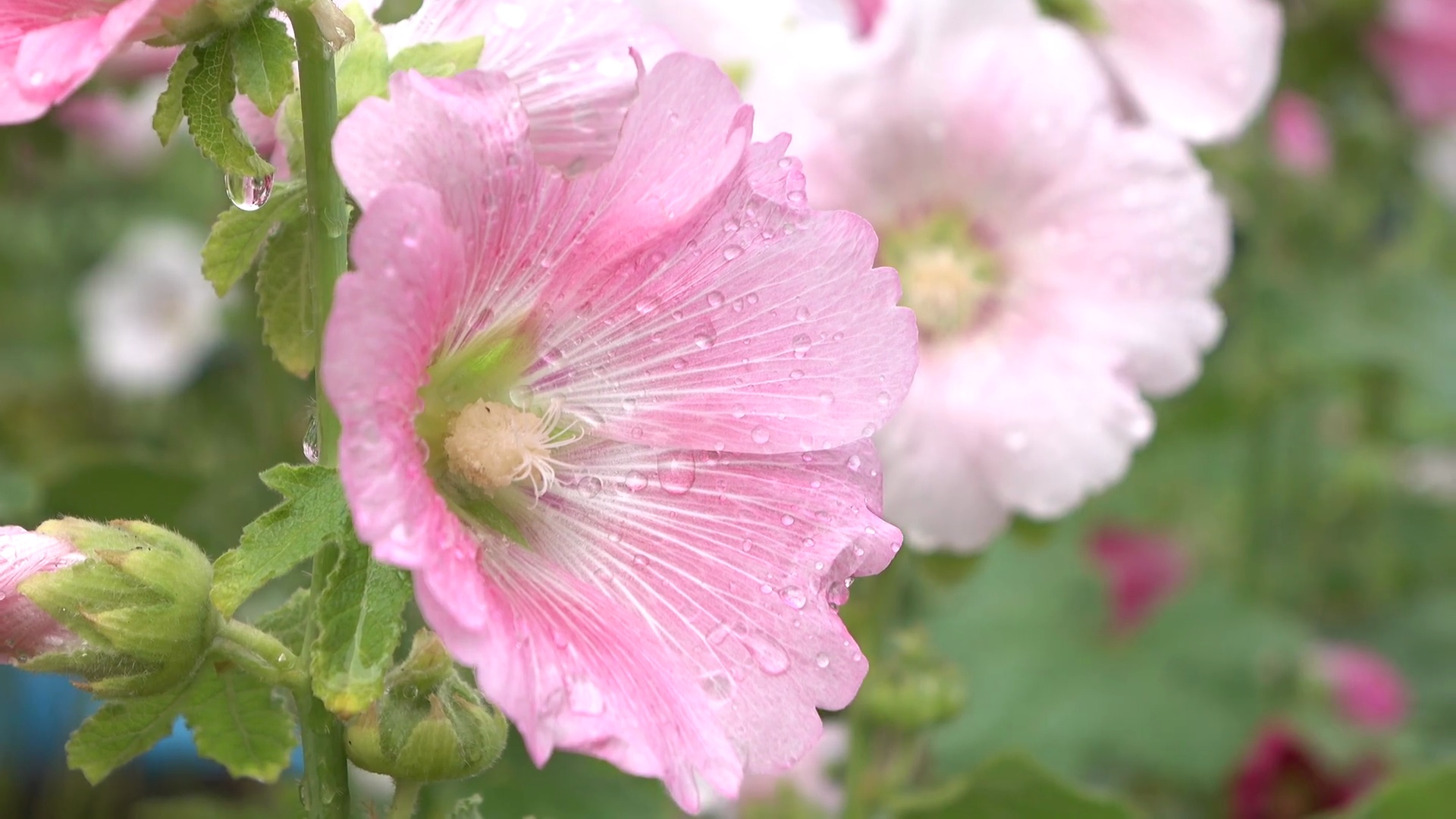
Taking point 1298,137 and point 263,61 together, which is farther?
point 1298,137

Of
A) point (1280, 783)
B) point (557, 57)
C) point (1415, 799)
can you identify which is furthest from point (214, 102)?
point (1280, 783)

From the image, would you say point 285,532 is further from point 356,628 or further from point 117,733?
point 117,733

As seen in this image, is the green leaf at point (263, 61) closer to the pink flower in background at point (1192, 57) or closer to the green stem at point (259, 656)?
the green stem at point (259, 656)

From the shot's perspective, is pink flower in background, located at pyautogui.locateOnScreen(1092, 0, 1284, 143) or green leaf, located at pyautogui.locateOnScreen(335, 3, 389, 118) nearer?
green leaf, located at pyautogui.locateOnScreen(335, 3, 389, 118)

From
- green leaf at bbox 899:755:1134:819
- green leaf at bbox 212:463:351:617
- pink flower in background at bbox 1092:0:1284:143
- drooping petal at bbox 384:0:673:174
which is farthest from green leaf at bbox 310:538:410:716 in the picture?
pink flower in background at bbox 1092:0:1284:143

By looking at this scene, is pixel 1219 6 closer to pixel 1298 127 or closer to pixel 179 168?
pixel 1298 127

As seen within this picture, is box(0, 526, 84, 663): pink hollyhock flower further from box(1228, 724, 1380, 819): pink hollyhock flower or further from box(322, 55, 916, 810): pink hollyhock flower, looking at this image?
box(1228, 724, 1380, 819): pink hollyhock flower
